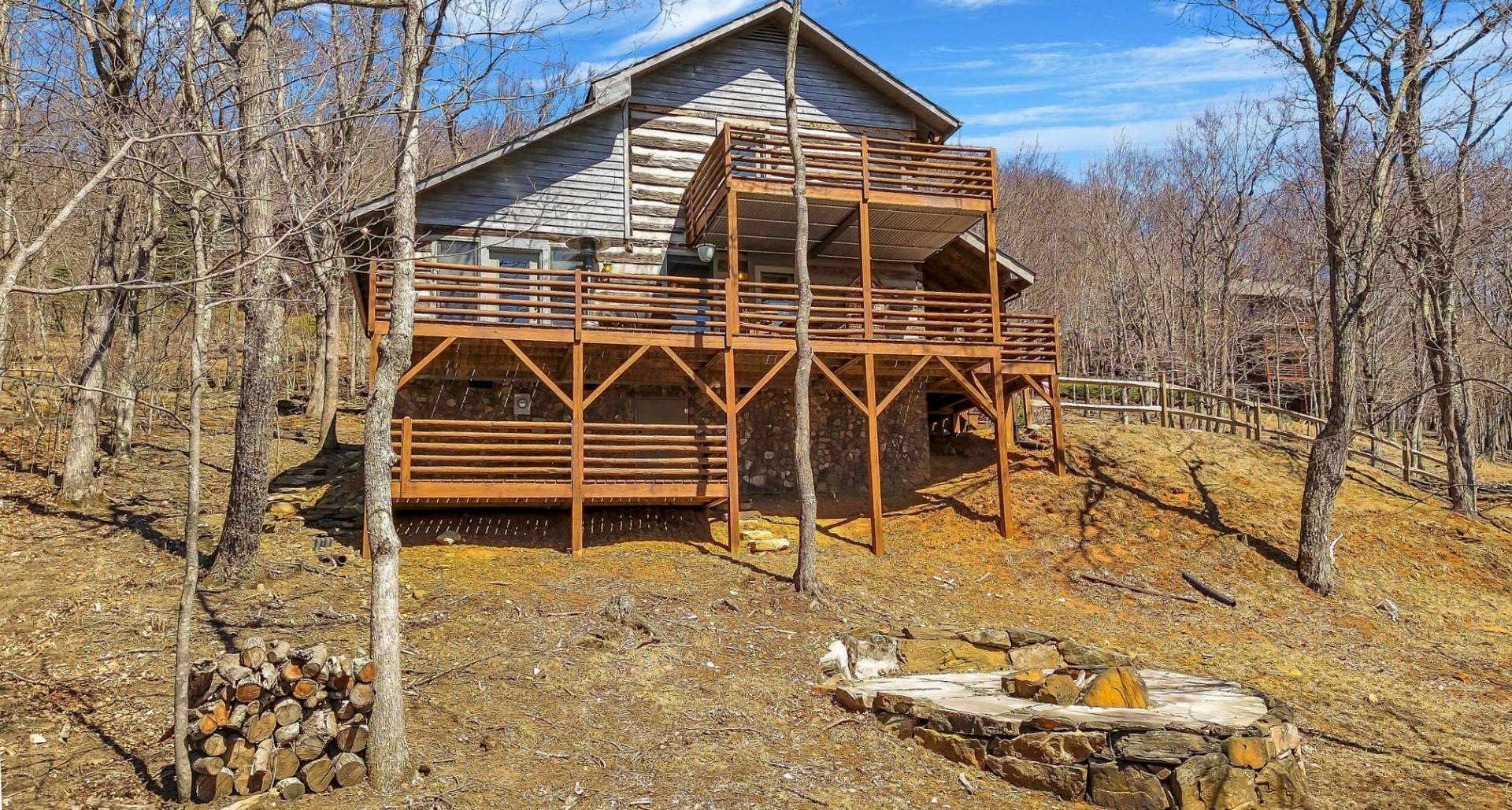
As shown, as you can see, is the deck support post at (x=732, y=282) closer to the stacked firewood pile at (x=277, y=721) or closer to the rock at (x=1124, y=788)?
the stacked firewood pile at (x=277, y=721)

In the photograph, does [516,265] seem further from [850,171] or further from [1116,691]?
[1116,691]

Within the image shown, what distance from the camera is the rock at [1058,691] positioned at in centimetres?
923

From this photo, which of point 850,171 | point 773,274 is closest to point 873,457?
point 773,274

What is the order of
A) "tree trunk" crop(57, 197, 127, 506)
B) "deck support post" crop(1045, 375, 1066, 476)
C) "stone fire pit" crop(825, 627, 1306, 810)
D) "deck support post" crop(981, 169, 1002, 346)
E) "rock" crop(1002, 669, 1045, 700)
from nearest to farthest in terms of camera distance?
1. "stone fire pit" crop(825, 627, 1306, 810)
2. "rock" crop(1002, 669, 1045, 700)
3. "tree trunk" crop(57, 197, 127, 506)
4. "deck support post" crop(981, 169, 1002, 346)
5. "deck support post" crop(1045, 375, 1066, 476)

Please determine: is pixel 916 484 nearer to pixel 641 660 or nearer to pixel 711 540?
pixel 711 540

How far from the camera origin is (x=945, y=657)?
11.1m

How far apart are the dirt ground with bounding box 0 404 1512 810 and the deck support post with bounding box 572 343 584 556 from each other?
62cm

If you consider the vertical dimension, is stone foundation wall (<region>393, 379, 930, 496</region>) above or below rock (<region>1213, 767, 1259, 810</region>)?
above

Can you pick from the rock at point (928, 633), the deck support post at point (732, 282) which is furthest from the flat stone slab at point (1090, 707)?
the deck support post at point (732, 282)

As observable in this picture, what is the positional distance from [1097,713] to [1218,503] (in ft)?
36.6

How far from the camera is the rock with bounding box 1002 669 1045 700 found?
9.45 metres

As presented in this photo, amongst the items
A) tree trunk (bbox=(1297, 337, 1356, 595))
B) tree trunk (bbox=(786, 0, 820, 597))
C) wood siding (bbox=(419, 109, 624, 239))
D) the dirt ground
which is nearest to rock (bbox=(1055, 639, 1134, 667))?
the dirt ground

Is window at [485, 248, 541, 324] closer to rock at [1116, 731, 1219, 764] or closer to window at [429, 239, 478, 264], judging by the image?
window at [429, 239, 478, 264]

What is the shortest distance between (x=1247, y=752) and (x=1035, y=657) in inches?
131
